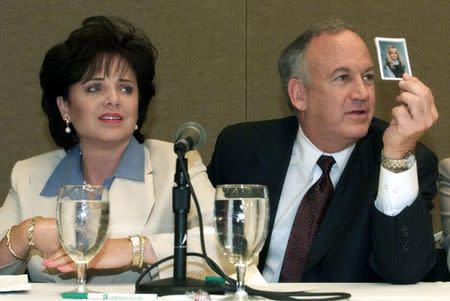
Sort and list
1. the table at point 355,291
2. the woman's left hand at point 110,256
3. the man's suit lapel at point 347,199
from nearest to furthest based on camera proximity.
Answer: the table at point 355,291 < the woman's left hand at point 110,256 < the man's suit lapel at point 347,199

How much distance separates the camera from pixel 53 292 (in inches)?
81.8

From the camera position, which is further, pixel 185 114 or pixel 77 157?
pixel 185 114

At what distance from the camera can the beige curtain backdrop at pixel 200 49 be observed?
14.0ft

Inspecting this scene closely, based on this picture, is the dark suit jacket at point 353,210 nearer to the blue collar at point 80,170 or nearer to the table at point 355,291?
the table at point 355,291

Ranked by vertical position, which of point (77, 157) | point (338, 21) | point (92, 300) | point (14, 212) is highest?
point (338, 21)

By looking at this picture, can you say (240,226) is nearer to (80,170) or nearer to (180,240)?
(180,240)

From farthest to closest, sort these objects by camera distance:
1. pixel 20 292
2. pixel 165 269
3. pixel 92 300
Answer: pixel 165 269 → pixel 20 292 → pixel 92 300

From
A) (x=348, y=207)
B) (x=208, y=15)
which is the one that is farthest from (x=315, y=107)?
(x=208, y=15)

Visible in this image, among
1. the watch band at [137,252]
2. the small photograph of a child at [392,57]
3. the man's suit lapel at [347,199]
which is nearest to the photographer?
the small photograph of a child at [392,57]

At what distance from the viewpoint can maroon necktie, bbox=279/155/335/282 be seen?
2893mm

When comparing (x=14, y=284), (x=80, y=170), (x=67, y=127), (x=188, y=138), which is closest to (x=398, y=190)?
(x=188, y=138)

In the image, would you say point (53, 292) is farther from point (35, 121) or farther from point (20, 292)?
point (35, 121)

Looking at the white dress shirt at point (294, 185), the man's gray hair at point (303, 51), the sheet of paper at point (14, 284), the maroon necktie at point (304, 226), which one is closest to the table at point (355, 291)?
the sheet of paper at point (14, 284)

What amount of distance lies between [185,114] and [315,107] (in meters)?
A: 1.25
